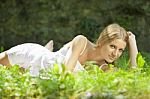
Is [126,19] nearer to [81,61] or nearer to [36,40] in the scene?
[36,40]

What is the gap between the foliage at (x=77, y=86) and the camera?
2758mm

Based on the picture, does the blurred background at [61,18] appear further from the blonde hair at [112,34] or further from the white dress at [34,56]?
the blonde hair at [112,34]

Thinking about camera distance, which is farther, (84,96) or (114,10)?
(114,10)

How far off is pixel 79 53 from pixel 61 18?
5.41 metres

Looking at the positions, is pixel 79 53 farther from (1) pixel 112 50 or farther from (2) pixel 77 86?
(2) pixel 77 86

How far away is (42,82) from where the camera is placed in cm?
292

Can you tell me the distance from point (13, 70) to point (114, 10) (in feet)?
23.0

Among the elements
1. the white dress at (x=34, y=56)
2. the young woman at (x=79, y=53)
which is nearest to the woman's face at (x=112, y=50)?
the young woman at (x=79, y=53)

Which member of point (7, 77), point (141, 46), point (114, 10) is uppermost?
point (114, 10)

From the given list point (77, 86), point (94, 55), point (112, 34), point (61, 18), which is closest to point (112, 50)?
point (112, 34)

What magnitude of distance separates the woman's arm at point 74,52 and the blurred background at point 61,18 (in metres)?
5.06

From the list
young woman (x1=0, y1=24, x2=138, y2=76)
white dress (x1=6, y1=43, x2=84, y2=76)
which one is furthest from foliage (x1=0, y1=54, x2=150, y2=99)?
white dress (x1=6, y1=43, x2=84, y2=76)

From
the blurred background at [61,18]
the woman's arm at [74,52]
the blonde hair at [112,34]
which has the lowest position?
the woman's arm at [74,52]

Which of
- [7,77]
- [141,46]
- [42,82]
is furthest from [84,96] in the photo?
[141,46]
